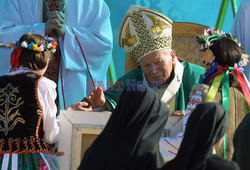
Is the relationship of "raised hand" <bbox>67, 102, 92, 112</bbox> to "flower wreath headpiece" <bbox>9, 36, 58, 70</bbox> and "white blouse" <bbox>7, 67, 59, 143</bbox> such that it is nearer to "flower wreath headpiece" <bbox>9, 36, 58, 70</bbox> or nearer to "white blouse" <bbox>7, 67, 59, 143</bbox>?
"white blouse" <bbox>7, 67, 59, 143</bbox>

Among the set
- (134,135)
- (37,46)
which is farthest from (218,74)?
(134,135)

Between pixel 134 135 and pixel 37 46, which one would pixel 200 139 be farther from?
pixel 37 46

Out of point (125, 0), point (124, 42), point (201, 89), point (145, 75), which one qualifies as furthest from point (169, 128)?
→ point (125, 0)

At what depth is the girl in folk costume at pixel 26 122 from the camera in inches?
149

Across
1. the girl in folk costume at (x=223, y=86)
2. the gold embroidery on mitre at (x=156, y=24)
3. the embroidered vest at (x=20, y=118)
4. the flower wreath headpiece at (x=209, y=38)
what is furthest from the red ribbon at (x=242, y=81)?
the embroidered vest at (x=20, y=118)

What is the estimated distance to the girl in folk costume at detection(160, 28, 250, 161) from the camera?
12.2 ft

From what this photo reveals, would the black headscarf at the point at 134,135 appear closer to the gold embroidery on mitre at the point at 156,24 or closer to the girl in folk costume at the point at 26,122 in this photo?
the girl in folk costume at the point at 26,122

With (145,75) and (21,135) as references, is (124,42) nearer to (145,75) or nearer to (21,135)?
(145,75)

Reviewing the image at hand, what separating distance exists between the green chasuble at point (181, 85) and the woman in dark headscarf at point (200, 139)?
2.33 meters

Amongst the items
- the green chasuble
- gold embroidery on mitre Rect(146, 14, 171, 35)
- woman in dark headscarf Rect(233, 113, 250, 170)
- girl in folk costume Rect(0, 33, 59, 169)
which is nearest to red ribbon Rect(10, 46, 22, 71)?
girl in folk costume Rect(0, 33, 59, 169)

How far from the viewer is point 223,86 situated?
384 cm

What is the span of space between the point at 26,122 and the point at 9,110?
15cm

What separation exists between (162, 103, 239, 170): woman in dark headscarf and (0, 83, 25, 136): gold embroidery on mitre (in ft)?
5.59

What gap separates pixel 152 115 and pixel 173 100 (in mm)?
2399
